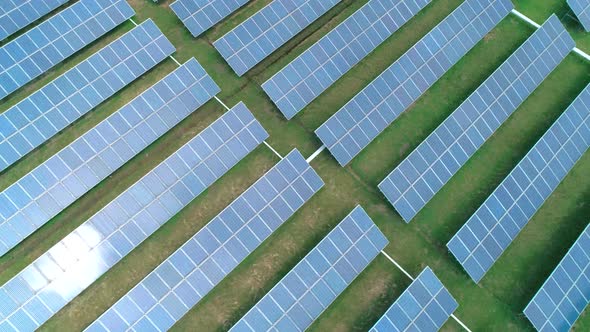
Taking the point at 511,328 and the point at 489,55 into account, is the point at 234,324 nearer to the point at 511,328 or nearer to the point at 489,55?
the point at 511,328

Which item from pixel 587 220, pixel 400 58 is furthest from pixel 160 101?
pixel 587 220

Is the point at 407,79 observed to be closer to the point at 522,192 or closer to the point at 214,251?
the point at 522,192

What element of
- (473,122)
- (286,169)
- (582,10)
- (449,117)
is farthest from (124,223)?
(582,10)

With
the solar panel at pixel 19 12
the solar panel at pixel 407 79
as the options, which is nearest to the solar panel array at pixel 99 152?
the solar panel at pixel 407 79

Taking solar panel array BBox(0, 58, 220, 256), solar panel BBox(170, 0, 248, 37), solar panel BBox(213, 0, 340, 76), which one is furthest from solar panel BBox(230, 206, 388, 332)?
solar panel BBox(170, 0, 248, 37)

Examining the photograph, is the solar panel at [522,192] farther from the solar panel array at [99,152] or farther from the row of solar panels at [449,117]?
the solar panel array at [99,152]

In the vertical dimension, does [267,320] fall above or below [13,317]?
below
